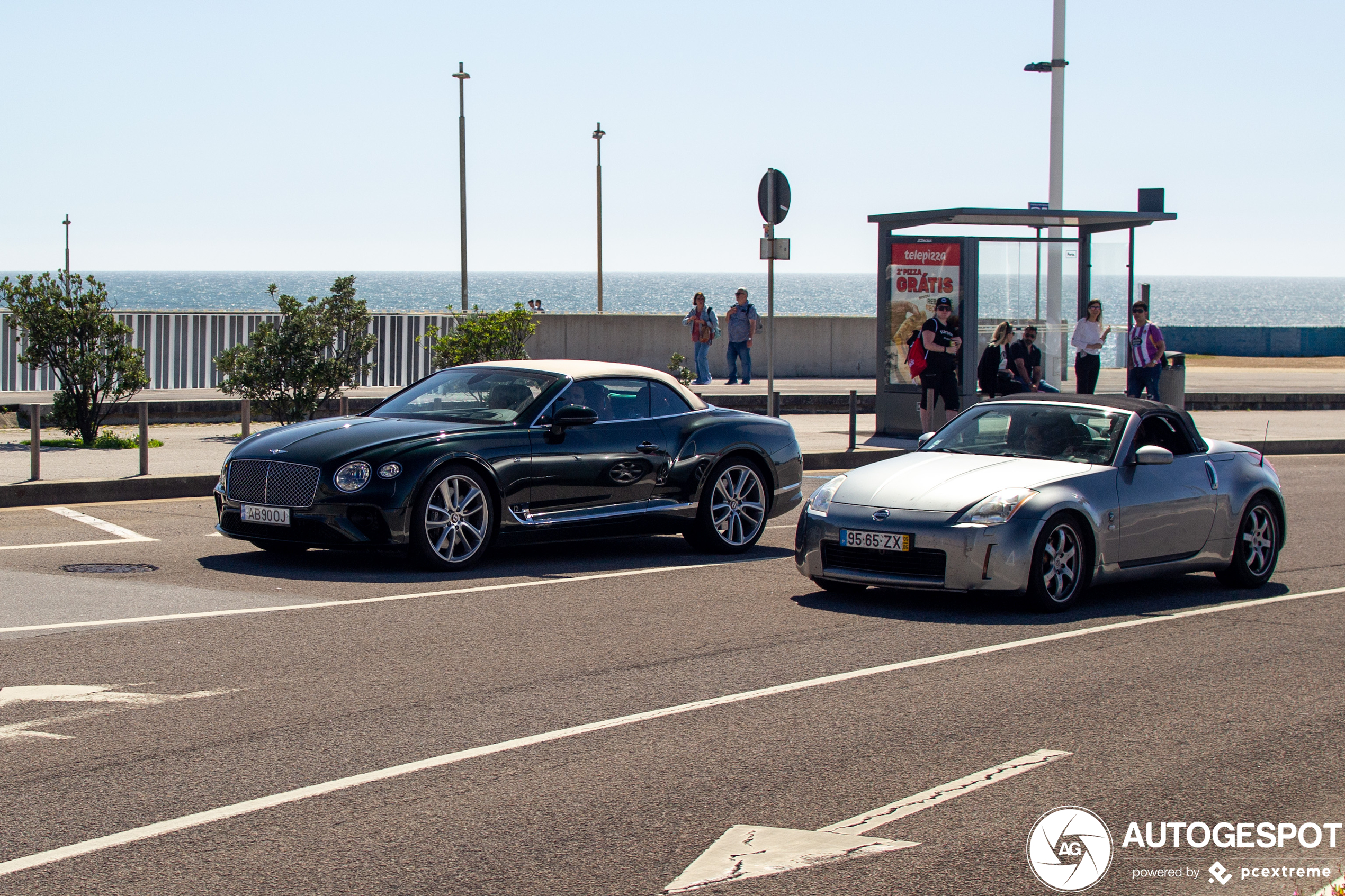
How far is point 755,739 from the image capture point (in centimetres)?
611

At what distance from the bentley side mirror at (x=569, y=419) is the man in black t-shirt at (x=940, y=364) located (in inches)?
354

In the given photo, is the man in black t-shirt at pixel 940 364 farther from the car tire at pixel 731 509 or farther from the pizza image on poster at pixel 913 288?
the car tire at pixel 731 509

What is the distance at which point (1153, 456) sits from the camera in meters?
9.65

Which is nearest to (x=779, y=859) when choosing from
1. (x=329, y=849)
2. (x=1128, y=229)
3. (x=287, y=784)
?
(x=329, y=849)

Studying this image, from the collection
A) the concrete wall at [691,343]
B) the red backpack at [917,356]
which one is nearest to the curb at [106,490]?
the red backpack at [917,356]

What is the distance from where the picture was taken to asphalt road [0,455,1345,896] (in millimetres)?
4723

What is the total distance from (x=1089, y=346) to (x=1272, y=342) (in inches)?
1427

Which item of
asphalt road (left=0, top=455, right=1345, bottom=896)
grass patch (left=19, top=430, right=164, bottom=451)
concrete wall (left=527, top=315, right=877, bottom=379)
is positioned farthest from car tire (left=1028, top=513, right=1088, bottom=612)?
concrete wall (left=527, top=315, right=877, bottom=379)

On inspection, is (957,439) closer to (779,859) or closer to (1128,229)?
(779,859)

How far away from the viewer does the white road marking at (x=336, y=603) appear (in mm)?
8281

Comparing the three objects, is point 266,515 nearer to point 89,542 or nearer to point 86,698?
point 89,542

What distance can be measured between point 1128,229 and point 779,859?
18492mm

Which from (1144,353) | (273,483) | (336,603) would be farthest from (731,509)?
(1144,353)

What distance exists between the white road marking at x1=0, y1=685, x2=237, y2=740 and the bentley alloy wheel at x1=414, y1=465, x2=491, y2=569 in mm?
3434
